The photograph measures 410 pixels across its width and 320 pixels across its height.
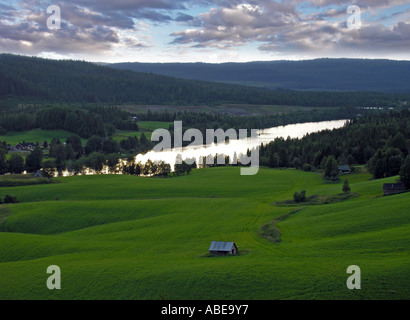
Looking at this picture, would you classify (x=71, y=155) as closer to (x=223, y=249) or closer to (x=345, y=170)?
(x=345, y=170)

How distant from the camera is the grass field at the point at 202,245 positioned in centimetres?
2572

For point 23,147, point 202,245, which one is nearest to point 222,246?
point 202,245

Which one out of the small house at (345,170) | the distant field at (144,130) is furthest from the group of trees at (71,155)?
the small house at (345,170)

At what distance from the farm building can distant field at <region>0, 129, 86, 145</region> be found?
355ft

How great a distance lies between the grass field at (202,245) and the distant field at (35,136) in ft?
225

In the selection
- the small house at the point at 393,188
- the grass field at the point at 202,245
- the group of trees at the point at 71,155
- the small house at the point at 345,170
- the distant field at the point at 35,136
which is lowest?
the grass field at the point at 202,245

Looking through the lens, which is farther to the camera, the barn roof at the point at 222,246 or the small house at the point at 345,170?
the small house at the point at 345,170

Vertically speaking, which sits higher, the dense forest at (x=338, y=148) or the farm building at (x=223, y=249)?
the dense forest at (x=338, y=148)

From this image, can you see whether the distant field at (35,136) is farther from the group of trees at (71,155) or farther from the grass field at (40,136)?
the group of trees at (71,155)

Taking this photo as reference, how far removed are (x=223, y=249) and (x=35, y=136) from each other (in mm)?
118909

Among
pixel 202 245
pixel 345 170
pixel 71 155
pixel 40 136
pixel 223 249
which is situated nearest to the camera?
pixel 223 249

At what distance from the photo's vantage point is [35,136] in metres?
137
